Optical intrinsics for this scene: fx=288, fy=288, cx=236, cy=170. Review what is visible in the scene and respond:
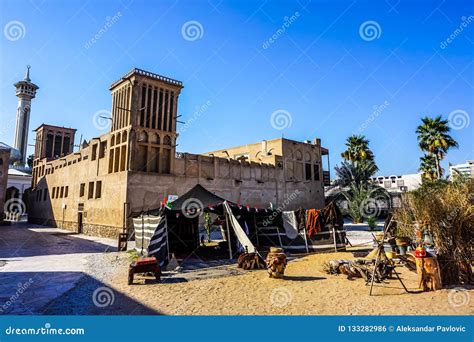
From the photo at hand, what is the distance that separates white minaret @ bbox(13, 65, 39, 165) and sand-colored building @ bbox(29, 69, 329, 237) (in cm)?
2918

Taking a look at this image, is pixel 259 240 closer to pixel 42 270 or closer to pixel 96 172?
pixel 42 270

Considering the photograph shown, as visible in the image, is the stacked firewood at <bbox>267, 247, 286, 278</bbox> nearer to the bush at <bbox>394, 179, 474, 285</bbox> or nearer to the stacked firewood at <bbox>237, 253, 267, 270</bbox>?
the stacked firewood at <bbox>237, 253, 267, 270</bbox>

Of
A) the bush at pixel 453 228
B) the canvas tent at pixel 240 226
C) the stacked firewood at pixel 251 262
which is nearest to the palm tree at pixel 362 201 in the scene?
the canvas tent at pixel 240 226

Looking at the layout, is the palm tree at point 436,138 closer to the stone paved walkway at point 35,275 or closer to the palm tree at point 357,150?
the palm tree at point 357,150

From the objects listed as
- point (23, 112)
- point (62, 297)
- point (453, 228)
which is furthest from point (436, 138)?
point (23, 112)

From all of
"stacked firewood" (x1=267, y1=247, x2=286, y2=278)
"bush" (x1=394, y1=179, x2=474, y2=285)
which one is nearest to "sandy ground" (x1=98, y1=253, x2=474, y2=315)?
"stacked firewood" (x1=267, y1=247, x2=286, y2=278)

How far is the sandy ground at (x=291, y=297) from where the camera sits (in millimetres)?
6039

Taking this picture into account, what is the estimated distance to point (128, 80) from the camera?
71.0 ft

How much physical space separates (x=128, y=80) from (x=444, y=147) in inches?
1103

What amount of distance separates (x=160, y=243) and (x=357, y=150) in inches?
1296

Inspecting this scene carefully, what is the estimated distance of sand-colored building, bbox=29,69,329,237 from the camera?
2092 centimetres

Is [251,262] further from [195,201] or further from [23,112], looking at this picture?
[23,112]

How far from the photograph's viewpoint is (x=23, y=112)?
54.5 metres
